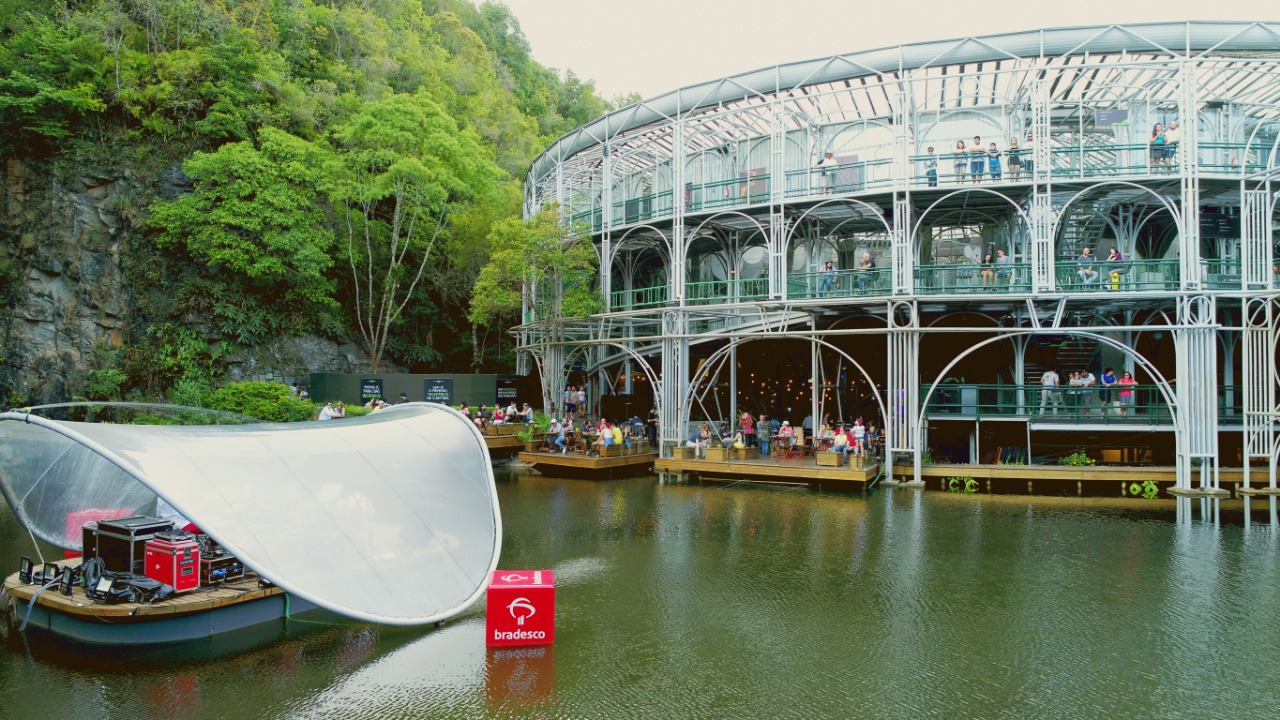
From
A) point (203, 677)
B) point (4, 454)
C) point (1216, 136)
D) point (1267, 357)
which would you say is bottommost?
point (203, 677)

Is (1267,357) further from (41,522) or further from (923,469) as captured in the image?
(41,522)

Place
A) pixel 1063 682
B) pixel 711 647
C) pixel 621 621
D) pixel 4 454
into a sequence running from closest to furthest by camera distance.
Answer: pixel 1063 682 < pixel 711 647 < pixel 621 621 < pixel 4 454

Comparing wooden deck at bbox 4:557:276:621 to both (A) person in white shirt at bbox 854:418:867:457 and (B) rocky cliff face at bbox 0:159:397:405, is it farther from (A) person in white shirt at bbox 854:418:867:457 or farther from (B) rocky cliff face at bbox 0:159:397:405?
(B) rocky cliff face at bbox 0:159:397:405

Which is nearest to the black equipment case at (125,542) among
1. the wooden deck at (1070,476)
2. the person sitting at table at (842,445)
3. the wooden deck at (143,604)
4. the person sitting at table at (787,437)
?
the wooden deck at (143,604)

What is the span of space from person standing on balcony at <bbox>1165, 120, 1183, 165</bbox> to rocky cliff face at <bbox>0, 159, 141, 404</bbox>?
120 feet

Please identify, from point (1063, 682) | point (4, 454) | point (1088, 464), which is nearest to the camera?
point (1063, 682)

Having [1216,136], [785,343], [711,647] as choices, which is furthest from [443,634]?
[1216,136]

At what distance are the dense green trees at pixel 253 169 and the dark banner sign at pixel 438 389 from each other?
594 centimetres

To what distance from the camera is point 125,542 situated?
9109 mm

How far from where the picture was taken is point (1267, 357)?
1969 cm

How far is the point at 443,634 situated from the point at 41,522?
6.51m

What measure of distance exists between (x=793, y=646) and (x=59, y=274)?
34.1m

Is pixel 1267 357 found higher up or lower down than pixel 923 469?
higher up

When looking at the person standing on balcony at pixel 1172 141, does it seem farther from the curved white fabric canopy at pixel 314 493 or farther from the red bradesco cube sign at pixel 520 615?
the red bradesco cube sign at pixel 520 615
